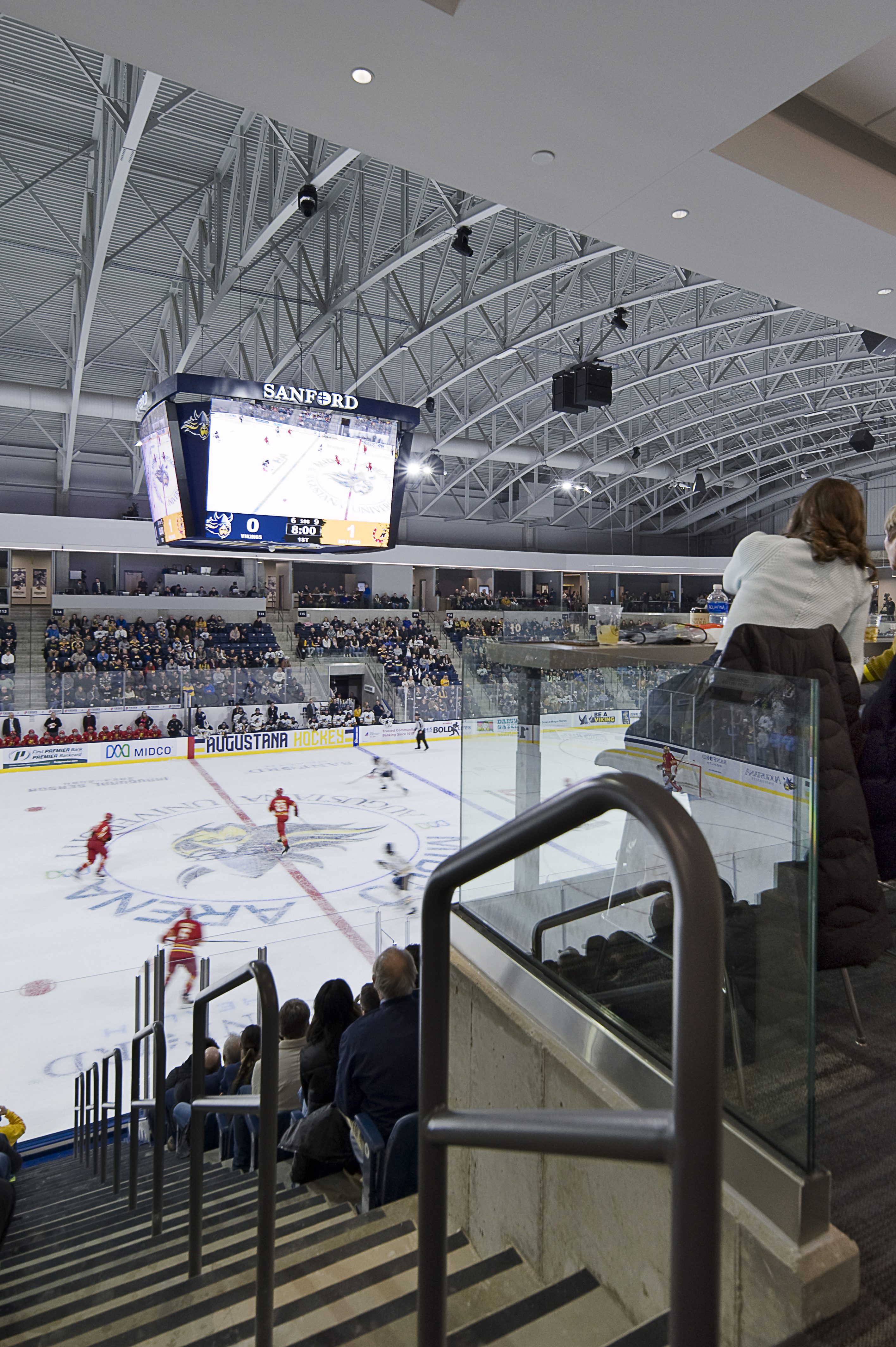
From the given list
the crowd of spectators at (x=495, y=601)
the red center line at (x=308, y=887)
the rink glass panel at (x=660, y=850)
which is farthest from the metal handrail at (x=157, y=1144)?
the crowd of spectators at (x=495, y=601)

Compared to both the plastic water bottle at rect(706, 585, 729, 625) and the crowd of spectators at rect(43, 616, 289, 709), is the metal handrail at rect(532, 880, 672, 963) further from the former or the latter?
the crowd of spectators at rect(43, 616, 289, 709)

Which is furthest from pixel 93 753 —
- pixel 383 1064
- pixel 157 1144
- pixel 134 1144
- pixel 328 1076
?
pixel 383 1064

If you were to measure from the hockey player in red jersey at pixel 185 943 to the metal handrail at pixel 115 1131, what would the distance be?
1.59 metres

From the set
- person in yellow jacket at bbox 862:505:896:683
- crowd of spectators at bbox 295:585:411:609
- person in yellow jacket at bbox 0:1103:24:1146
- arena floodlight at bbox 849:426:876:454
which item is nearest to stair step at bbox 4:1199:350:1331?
person in yellow jacket at bbox 862:505:896:683

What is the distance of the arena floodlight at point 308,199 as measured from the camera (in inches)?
405

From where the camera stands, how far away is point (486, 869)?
1032mm

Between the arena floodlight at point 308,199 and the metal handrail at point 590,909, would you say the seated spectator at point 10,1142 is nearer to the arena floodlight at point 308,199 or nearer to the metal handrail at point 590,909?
the metal handrail at point 590,909

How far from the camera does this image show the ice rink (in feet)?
21.7

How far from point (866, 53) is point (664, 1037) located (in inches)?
185

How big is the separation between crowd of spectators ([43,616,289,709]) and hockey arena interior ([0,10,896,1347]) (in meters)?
5.98

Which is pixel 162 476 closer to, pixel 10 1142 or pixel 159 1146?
pixel 10 1142

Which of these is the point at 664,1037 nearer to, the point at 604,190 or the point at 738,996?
the point at 738,996

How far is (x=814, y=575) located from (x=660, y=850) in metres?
1.61

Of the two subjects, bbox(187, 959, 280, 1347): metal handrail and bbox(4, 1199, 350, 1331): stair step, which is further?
bbox(4, 1199, 350, 1331): stair step
